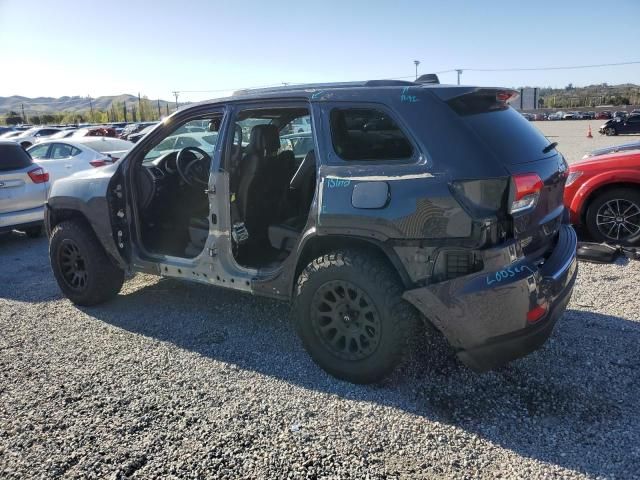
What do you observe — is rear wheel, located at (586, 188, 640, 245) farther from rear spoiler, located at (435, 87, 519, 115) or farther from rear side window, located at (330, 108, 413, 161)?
rear side window, located at (330, 108, 413, 161)

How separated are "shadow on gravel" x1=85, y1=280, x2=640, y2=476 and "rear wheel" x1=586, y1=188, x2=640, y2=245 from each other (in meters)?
2.37

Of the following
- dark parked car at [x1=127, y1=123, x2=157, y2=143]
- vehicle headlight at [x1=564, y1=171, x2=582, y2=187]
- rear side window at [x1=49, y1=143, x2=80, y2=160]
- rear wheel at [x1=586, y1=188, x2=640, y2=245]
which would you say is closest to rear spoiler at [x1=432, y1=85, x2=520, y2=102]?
dark parked car at [x1=127, y1=123, x2=157, y2=143]

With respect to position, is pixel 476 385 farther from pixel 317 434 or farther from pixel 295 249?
pixel 295 249

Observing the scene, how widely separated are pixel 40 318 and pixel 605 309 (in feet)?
16.8

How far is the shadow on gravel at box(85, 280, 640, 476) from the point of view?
278 cm

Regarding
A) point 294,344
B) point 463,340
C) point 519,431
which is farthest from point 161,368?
point 519,431

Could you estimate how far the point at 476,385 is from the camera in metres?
3.35

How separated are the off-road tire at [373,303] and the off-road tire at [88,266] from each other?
2257 millimetres

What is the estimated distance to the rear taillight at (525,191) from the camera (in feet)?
9.44

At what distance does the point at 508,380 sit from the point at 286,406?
4.76ft

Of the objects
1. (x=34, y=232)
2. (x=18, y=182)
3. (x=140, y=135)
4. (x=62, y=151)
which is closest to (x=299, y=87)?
(x=18, y=182)

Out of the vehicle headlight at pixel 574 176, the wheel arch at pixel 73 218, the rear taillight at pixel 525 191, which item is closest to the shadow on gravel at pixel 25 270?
the wheel arch at pixel 73 218

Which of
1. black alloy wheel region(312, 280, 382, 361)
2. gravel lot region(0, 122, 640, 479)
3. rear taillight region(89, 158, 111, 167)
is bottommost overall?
gravel lot region(0, 122, 640, 479)

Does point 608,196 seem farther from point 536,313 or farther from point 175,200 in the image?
point 175,200
